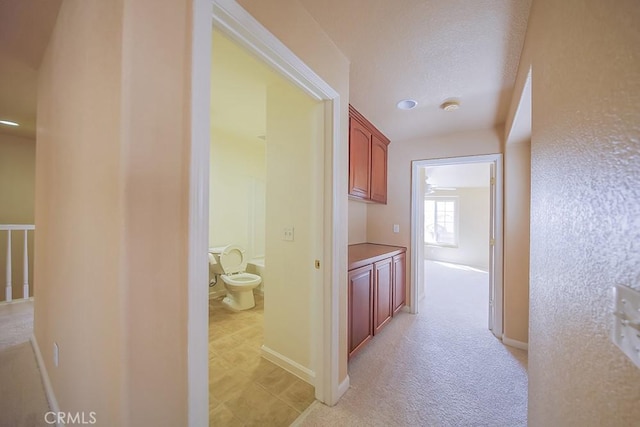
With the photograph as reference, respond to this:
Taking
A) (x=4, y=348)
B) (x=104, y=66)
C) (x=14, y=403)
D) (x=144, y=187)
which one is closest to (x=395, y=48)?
(x=104, y=66)

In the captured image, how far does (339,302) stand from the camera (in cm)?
158

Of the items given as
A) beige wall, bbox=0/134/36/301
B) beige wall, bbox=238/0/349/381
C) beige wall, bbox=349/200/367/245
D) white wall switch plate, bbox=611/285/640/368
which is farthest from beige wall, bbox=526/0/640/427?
beige wall, bbox=0/134/36/301

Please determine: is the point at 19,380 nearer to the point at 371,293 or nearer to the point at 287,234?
the point at 287,234

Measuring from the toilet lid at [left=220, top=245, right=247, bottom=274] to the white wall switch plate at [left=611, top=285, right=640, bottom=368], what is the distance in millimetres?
3308

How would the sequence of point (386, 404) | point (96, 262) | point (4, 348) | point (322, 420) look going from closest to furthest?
point (96, 262) → point (322, 420) → point (386, 404) → point (4, 348)

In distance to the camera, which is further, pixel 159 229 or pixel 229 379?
pixel 229 379

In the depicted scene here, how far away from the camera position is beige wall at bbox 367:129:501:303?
2.90m

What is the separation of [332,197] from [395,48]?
3.49 feet

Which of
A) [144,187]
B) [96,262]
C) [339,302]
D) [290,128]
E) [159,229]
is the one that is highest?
[290,128]

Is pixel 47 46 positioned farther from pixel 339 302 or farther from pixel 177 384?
pixel 339 302

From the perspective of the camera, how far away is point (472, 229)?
681 centimetres

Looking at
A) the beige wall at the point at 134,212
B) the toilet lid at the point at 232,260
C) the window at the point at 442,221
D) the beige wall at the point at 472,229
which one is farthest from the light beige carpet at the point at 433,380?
the window at the point at 442,221

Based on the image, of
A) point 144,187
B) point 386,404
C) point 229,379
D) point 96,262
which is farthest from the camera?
point 229,379

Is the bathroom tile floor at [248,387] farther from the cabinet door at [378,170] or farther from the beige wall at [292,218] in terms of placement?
the cabinet door at [378,170]
